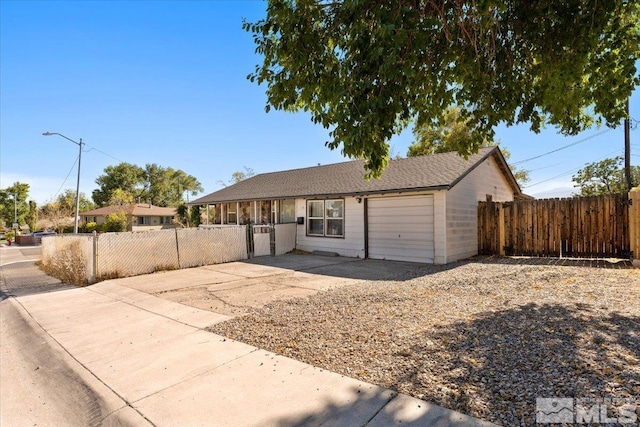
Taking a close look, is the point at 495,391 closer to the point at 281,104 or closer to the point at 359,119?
the point at 359,119

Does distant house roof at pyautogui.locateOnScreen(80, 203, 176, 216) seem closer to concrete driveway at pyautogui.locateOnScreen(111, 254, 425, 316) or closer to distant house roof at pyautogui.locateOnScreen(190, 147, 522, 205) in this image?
distant house roof at pyautogui.locateOnScreen(190, 147, 522, 205)

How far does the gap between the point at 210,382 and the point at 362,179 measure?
1199cm

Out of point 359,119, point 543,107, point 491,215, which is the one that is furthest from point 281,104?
point 491,215

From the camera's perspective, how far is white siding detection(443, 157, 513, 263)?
11.3 meters

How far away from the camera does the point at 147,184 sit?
58.9 metres

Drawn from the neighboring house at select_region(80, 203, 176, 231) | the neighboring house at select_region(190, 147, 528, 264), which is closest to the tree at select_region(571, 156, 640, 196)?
the neighboring house at select_region(190, 147, 528, 264)

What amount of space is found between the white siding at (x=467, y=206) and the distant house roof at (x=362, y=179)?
519 mm

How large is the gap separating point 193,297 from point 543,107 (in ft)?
26.5

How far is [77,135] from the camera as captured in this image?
21.0m

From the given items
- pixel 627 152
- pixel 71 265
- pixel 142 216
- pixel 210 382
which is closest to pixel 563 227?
pixel 627 152

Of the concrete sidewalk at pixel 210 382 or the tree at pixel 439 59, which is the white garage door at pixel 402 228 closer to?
the tree at pixel 439 59

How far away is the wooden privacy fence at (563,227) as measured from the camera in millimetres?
10016

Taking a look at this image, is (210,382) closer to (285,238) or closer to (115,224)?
→ (285,238)

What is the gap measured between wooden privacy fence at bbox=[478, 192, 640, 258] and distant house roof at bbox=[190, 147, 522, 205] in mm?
2317
